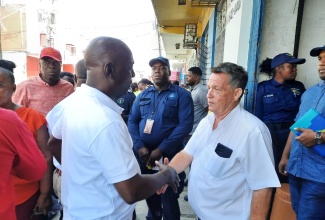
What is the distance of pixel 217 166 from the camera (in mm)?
1572

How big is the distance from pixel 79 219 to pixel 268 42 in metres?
2.55

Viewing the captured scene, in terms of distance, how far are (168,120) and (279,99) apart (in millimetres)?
1234

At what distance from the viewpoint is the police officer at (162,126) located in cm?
275

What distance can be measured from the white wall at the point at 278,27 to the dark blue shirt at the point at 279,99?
0.35m

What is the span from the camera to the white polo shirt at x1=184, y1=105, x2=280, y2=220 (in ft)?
4.95

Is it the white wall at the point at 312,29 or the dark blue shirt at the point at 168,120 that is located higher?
the white wall at the point at 312,29

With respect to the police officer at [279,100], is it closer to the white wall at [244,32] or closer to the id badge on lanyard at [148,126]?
the white wall at [244,32]

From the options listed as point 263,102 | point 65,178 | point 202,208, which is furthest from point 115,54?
point 263,102

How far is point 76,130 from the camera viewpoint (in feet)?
A: 3.66

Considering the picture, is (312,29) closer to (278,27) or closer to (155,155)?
(278,27)

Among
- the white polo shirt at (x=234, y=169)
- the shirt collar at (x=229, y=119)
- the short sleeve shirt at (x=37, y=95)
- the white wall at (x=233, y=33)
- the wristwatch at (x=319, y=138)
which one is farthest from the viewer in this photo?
the white wall at (x=233, y=33)

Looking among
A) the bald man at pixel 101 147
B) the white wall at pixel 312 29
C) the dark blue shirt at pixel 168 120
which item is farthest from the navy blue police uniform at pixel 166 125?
the bald man at pixel 101 147

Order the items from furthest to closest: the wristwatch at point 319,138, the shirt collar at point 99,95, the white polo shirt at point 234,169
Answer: the wristwatch at point 319,138 < the white polo shirt at point 234,169 < the shirt collar at point 99,95

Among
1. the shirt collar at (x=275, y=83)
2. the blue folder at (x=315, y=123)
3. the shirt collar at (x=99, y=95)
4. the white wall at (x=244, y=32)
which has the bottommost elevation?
the blue folder at (x=315, y=123)
